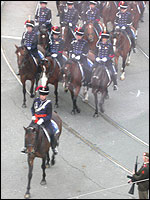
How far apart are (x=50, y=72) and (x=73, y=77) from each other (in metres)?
0.77

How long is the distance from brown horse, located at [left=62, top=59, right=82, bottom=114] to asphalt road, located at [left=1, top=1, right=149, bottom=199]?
667 millimetres

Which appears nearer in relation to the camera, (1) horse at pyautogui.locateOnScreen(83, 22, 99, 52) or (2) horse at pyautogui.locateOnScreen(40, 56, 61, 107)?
(2) horse at pyautogui.locateOnScreen(40, 56, 61, 107)

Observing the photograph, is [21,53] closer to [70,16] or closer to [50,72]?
[50,72]

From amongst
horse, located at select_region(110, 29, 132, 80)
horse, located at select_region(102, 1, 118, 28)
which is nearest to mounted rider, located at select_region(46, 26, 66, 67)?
horse, located at select_region(110, 29, 132, 80)

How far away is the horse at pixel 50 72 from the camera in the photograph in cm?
1733

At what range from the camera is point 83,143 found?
1645cm

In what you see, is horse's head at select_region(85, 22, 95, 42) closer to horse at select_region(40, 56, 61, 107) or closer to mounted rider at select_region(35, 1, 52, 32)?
mounted rider at select_region(35, 1, 52, 32)

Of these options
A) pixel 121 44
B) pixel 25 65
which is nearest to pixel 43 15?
pixel 121 44

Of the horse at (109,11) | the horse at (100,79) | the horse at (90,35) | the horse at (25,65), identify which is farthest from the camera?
the horse at (109,11)

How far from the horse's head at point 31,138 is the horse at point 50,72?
15.4 feet

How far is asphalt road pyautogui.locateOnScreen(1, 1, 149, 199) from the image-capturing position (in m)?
14.0

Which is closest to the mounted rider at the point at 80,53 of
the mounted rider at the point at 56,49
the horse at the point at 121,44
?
the mounted rider at the point at 56,49

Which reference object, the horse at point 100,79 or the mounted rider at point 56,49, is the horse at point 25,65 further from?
the horse at point 100,79

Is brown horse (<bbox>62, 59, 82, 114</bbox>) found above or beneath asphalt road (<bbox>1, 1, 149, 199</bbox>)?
above
